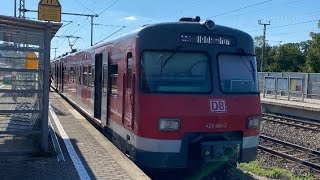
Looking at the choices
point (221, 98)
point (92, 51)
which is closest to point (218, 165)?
point (221, 98)

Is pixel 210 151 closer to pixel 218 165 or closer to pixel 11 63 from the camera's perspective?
pixel 218 165

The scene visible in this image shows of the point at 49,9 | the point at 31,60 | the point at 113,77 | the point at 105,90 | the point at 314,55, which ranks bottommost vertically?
the point at 105,90

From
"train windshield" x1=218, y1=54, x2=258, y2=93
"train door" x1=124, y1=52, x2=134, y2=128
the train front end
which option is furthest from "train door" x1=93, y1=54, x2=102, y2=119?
"train windshield" x1=218, y1=54, x2=258, y2=93

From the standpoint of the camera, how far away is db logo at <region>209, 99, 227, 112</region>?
7.46m

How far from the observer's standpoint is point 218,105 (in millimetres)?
7523

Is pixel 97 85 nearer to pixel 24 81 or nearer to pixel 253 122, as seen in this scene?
pixel 24 81

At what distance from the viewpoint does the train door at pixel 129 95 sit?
757cm

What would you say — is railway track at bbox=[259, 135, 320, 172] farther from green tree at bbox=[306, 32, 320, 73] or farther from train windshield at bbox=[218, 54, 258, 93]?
green tree at bbox=[306, 32, 320, 73]

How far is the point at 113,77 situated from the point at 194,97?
2715mm

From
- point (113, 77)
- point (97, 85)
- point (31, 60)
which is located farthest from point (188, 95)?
point (97, 85)

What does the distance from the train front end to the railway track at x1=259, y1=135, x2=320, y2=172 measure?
3.02 m

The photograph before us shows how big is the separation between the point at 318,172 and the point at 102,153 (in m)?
4.74

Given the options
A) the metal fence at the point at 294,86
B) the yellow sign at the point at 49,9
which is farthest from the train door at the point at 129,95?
the metal fence at the point at 294,86

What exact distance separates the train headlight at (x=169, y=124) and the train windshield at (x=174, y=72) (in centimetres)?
47
